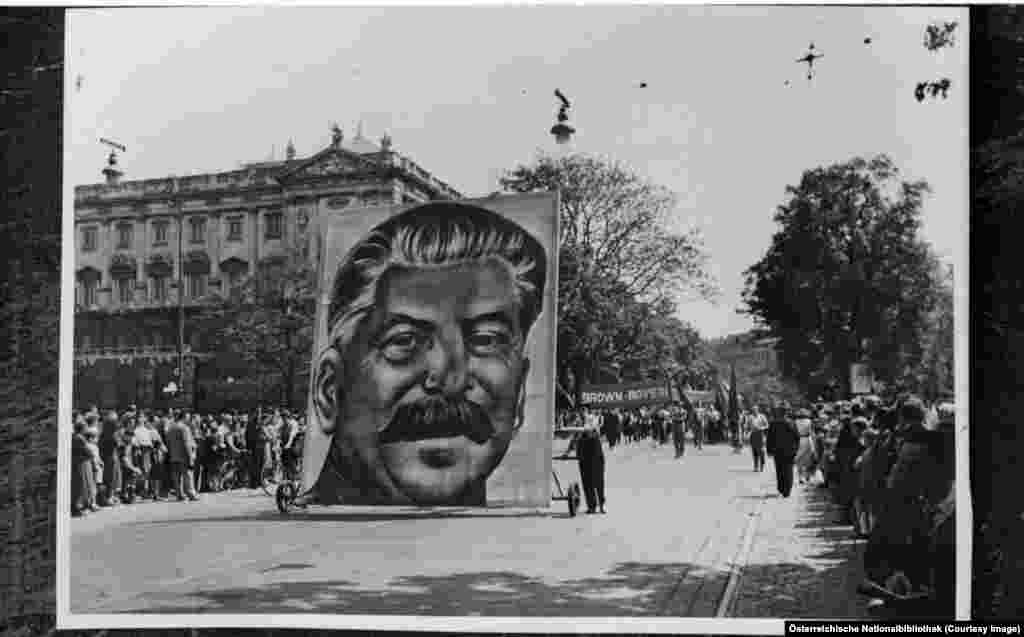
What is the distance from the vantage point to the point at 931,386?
8680 mm

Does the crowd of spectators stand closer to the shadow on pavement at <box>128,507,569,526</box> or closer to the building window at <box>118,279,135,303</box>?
the shadow on pavement at <box>128,507,569,526</box>

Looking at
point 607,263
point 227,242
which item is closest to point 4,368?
point 227,242

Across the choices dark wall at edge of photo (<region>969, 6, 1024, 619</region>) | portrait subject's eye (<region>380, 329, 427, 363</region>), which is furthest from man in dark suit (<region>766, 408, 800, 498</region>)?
portrait subject's eye (<region>380, 329, 427, 363</region>)

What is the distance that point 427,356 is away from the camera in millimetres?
9617

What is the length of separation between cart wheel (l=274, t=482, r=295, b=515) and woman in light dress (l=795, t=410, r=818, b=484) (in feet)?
21.6

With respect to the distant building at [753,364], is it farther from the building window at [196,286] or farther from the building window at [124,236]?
the building window at [124,236]

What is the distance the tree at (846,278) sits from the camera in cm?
919

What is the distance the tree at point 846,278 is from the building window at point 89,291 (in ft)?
24.4

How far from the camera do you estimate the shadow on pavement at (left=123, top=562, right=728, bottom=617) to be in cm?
793

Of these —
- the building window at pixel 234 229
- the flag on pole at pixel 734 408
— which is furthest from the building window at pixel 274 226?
the flag on pole at pixel 734 408

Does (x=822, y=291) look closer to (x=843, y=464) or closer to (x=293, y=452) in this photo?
(x=843, y=464)

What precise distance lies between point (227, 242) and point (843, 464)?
8328 millimetres

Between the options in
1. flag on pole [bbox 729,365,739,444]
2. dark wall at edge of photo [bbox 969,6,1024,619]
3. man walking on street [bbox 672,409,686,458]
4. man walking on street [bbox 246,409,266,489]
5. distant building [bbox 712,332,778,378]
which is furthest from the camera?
man walking on street [bbox 672,409,686,458]

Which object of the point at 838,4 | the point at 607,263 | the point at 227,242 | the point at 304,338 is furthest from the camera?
the point at 304,338
